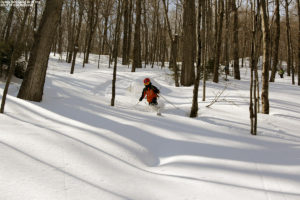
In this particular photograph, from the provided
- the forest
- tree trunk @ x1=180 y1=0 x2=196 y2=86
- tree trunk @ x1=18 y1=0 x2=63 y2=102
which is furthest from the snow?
tree trunk @ x1=180 y1=0 x2=196 y2=86

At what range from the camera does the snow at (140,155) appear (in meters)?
2.14

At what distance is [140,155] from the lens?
3307 millimetres

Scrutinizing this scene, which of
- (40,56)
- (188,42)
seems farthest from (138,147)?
(188,42)

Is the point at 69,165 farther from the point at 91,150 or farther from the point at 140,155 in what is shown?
the point at 140,155

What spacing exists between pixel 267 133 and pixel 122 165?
11.6ft

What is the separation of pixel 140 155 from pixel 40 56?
13.9 feet

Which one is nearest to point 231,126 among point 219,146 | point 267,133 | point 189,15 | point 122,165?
point 267,133

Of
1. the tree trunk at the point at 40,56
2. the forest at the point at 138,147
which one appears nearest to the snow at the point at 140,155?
the forest at the point at 138,147

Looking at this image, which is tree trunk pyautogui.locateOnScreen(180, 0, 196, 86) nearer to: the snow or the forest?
the forest

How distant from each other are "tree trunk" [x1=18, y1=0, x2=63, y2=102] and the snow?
57 centimetres

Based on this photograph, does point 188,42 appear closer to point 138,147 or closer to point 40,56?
point 40,56

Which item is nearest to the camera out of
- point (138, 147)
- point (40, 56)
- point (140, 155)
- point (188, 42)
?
point (140, 155)

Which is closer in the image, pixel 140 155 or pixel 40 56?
pixel 140 155

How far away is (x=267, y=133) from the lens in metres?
4.67
